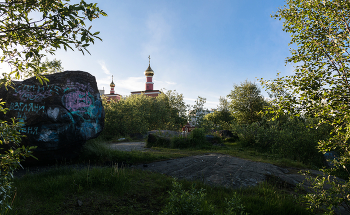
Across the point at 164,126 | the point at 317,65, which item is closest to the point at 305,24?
the point at 317,65

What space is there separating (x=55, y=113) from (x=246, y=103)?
765 inches

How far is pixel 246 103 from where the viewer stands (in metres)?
21.9

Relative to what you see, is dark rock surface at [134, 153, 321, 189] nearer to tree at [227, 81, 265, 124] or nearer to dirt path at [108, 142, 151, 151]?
dirt path at [108, 142, 151, 151]

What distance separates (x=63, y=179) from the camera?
464cm

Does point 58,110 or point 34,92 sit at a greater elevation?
point 34,92

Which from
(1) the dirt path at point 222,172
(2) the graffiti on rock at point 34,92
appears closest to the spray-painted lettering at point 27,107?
(2) the graffiti on rock at point 34,92

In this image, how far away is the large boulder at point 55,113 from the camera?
6289mm

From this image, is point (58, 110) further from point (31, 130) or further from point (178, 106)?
point (178, 106)

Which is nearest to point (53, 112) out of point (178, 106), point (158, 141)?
point (158, 141)

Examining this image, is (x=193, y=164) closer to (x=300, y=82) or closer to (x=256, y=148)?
(x=300, y=82)

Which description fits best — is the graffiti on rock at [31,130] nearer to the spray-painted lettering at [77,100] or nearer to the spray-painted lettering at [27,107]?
the spray-painted lettering at [27,107]

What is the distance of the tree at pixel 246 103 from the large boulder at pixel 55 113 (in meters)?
17.3

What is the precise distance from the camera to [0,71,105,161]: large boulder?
248 inches

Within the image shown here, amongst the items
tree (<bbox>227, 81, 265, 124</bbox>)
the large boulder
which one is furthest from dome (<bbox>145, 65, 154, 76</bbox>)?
the large boulder
